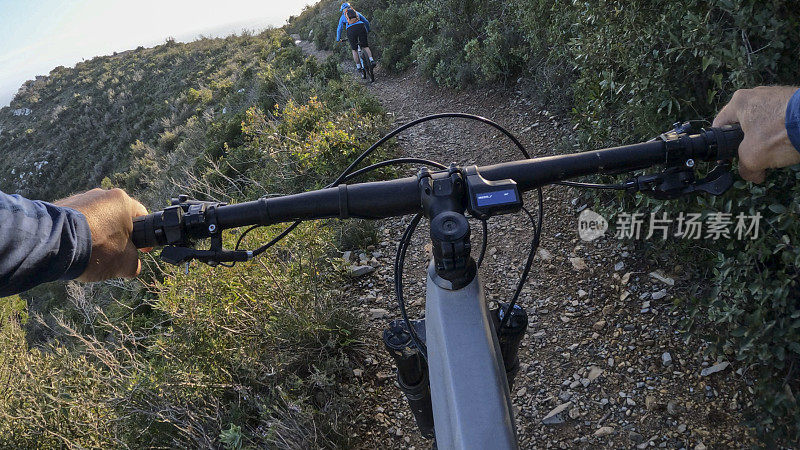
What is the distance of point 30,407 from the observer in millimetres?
4078

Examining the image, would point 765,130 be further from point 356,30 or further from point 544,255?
point 356,30

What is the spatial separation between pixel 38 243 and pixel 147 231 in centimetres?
34

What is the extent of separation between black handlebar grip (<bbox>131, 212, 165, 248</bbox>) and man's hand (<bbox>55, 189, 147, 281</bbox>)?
0.02 meters

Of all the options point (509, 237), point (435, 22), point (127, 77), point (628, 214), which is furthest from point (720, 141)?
point (127, 77)

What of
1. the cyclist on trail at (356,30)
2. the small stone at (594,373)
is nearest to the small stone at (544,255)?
the small stone at (594,373)

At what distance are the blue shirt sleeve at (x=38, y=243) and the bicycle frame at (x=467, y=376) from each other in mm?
1185

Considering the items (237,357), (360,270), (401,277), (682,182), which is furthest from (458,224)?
(360,270)

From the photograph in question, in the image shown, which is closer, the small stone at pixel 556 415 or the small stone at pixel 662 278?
the small stone at pixel 556 415

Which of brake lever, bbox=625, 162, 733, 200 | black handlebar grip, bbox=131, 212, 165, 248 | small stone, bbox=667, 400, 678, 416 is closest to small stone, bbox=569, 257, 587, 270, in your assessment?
small stone, bbox=667, 400, 678, 416

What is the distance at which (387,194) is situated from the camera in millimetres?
1683

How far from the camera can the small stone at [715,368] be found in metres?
3.04

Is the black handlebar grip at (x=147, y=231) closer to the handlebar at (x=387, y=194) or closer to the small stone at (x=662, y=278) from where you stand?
the handlebar at (x=387, y=194)

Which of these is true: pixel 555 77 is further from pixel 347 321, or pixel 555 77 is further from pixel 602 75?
pixel 347 321

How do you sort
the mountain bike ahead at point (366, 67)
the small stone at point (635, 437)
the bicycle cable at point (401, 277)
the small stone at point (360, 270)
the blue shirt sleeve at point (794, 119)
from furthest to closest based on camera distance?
the mountain bike ahead at point (366, 67) < the small stone at point (360, 270) < the small stone at point (635, 437) < the bicycle cable at point (401, 277) < the blue shirt sleeve at point (794, 119)
